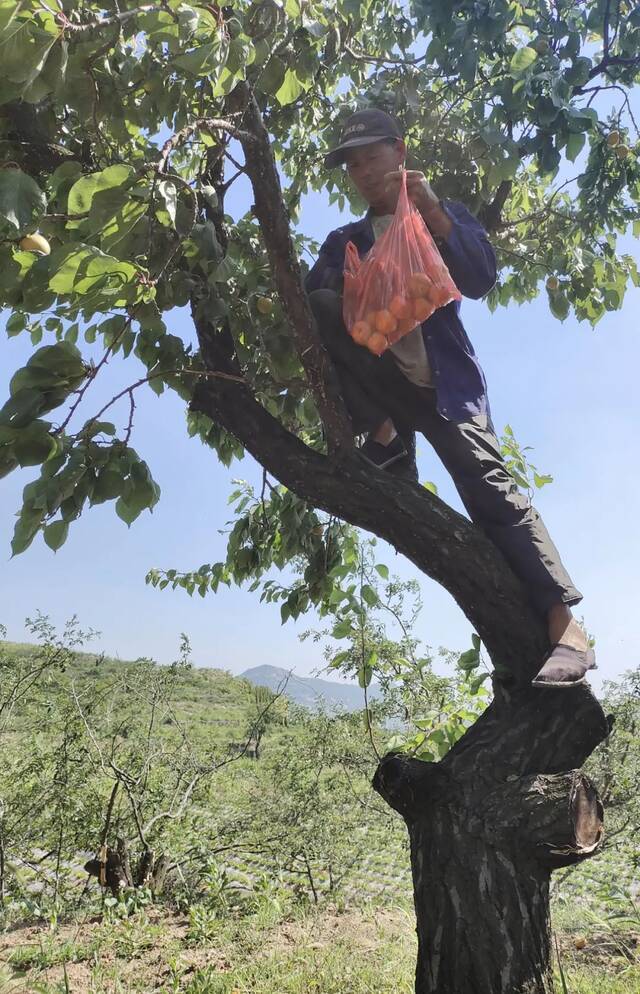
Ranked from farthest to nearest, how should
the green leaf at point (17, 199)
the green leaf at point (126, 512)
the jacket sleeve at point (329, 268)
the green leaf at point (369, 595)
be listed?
the green leaf at point (369, 595), the jacket sleeve at point (329, 268), the green leaf at point (126, 512), the green leaf at point (17, 199)

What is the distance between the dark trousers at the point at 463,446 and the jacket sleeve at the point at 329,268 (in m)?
0.17

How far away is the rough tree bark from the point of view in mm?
1611

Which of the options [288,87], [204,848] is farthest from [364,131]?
[204,848]

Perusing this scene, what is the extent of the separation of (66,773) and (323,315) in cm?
298

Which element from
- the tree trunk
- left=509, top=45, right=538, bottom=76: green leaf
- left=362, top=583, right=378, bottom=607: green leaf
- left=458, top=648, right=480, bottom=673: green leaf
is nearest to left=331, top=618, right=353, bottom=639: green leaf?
left=362, top=583, right=378, bottom=607: green leaf

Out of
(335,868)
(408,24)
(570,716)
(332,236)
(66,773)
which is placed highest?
(408,24)

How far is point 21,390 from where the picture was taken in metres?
1.73

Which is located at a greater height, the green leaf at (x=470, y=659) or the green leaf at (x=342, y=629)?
the green leaf at (x=342, y=629)

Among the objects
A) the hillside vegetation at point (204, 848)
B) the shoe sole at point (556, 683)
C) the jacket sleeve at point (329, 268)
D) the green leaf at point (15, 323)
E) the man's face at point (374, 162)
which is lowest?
the hillside vegetation at point (204, 848)

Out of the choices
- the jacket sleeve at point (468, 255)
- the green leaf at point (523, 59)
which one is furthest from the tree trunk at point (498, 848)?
the green leaf at point (523, 59)

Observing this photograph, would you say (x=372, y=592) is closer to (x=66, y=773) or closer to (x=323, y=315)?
(x=323, y=315)

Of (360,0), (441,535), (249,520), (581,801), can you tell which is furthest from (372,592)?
(360,0)

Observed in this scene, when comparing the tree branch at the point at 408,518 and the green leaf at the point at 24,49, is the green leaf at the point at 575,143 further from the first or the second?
the green leaf at the point at 24,49

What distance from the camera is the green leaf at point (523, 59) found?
80.4 inches
